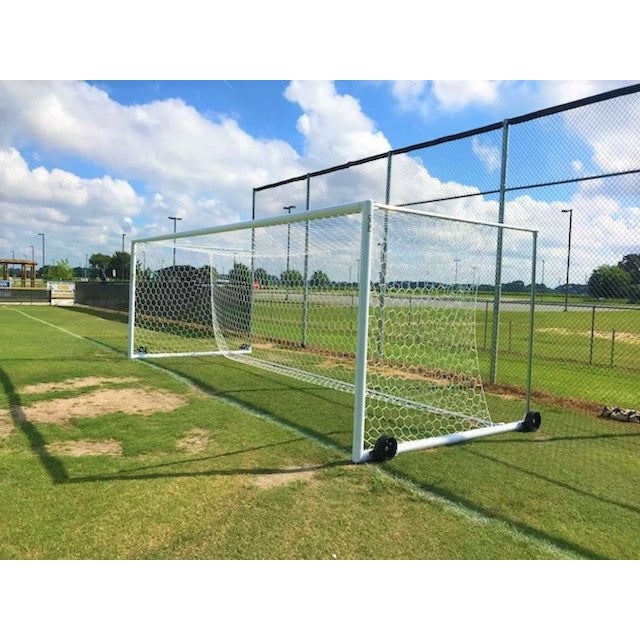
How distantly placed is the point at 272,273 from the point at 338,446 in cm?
599

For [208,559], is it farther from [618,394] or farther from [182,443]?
[618,394]

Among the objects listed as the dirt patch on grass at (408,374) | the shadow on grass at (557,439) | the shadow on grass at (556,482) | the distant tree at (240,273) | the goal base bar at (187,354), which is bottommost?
the shadow on grass at (556,482)

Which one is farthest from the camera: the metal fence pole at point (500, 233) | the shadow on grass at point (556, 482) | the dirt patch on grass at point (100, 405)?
the metal fence pole at point (500, 233)

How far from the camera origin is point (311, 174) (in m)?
11.0

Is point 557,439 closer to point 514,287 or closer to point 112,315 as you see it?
point 514,287

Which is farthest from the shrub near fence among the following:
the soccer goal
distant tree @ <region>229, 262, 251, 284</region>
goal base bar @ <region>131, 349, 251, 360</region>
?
goal base bar @ <region>131, 349, 251, 360</region>

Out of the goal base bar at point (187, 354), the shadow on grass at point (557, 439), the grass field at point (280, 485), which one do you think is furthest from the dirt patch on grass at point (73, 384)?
the shadow on grass at point (557, 439)

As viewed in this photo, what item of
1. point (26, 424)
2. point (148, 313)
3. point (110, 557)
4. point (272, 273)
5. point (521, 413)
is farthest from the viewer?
point (148, 313)

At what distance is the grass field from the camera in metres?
3.00

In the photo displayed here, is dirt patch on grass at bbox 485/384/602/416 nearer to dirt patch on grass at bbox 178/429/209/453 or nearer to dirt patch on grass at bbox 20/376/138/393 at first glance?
dirt patch on grass at bbox 178/429/209/453

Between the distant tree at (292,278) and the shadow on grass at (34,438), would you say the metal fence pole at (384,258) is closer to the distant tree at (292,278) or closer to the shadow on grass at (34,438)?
the distant tree at (292,278)

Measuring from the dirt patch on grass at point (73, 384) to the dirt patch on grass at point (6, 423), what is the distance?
111cm

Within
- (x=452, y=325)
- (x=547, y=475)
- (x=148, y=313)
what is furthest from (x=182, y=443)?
(x=148, y=313)

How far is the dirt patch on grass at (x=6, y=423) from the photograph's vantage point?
4961 mm
